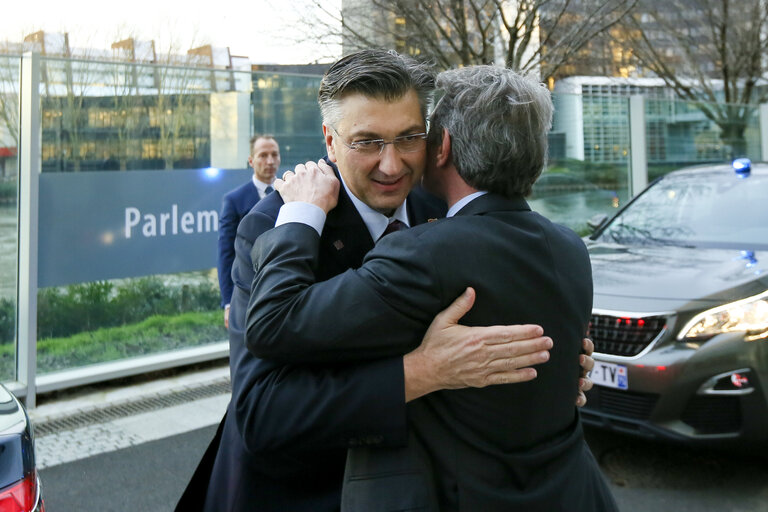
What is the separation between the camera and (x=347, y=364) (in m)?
Result: 1.50

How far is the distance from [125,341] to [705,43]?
59.9ft

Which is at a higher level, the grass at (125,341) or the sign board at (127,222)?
the sign board at (127,222)

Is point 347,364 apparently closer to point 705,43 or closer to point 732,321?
point 732,321

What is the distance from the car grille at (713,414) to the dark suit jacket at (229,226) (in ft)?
10.9

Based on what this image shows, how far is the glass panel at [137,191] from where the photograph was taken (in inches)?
242

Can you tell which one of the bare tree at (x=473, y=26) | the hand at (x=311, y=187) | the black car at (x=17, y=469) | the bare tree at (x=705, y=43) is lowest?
the black car at (x=17, y=469)

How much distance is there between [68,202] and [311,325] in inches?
207

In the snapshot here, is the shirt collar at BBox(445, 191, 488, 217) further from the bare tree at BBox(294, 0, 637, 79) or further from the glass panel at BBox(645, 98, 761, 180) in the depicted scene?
the glass panel at BBox(645, 98, 761, 180)

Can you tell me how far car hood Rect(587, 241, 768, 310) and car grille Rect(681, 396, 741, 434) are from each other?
0.51 meters

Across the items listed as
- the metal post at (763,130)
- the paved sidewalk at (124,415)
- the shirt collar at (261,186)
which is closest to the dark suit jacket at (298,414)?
the paved sidewalk at (124,415)

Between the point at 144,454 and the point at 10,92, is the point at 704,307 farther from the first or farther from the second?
the point at 10,92

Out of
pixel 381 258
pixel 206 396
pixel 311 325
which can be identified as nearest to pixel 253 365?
pixel 311 325

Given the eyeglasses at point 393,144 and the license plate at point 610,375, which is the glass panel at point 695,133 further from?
the eyeglasses at point 393,144

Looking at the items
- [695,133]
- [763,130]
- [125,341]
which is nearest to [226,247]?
[125,341]
